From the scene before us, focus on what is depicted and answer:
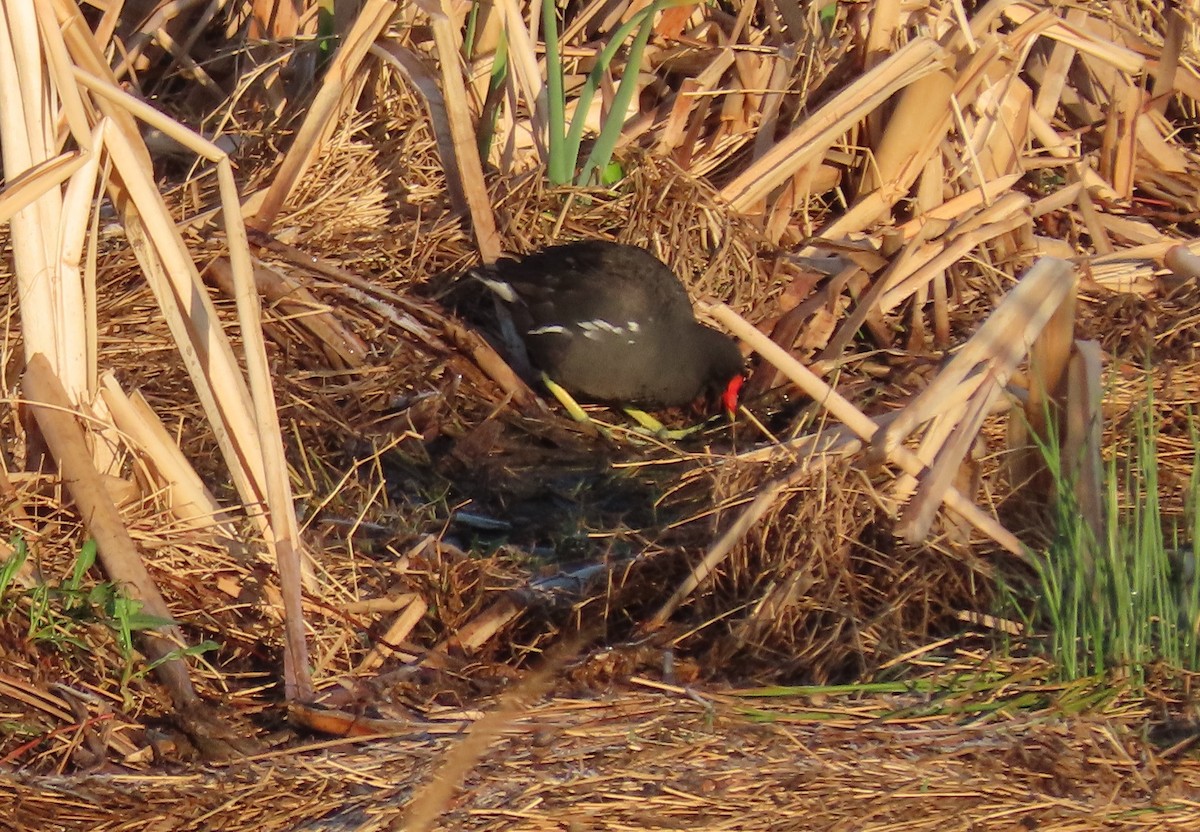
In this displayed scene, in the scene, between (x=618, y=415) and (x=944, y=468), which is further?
(x=618, y=415)

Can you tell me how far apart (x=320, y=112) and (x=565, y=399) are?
1310mm

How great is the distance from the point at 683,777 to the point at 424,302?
8.82ft

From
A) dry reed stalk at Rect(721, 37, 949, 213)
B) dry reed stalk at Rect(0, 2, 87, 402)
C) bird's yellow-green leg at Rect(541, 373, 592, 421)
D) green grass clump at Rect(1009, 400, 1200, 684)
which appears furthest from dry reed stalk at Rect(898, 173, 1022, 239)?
dry reed stalk at Rect(0, 2, 87, 402)

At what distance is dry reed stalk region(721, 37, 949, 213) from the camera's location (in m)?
4.89

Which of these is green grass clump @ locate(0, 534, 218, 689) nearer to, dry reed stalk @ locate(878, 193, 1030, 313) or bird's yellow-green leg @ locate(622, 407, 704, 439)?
bird's yellow-green leg @ locate(622, 407, 704, 439)

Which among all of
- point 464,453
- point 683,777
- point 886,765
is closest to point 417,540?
point 464,453

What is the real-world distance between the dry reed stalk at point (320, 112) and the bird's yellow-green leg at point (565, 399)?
3.68 ft

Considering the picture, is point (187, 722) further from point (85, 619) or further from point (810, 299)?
point (810, 299)

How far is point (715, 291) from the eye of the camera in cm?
522

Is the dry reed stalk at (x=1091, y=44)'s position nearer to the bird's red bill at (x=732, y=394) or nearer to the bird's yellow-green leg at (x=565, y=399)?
the bird's red bill at (x=732, y=394)

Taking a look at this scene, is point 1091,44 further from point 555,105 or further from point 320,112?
point 320,112

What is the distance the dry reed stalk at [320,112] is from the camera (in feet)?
15.1

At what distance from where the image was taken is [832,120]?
5.05 metres

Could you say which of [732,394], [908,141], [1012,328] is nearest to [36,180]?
[1012,328]
